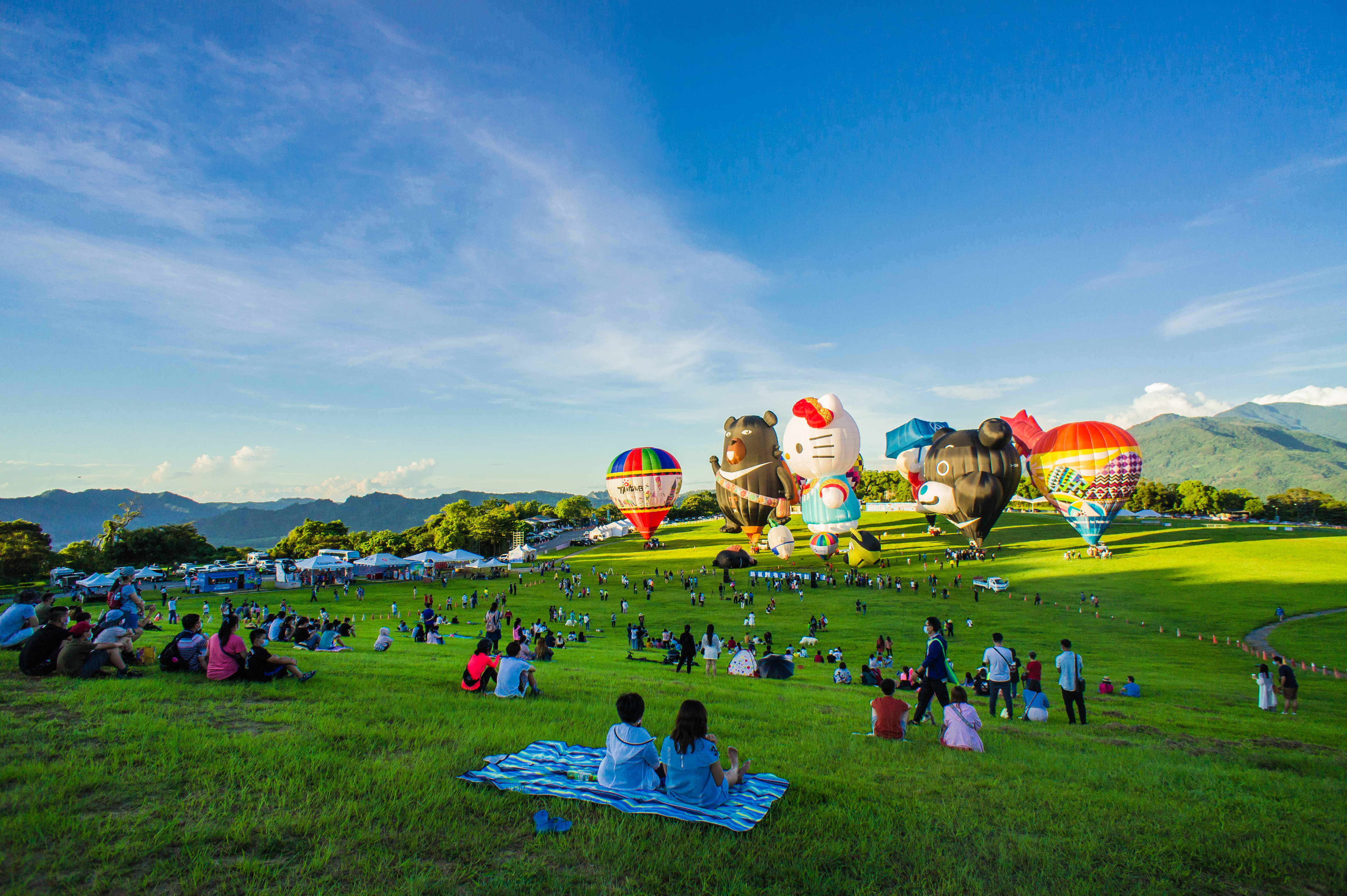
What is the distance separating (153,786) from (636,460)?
50104mm

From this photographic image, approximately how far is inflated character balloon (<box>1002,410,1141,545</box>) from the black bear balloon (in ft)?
19.3

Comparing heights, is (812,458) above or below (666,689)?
above

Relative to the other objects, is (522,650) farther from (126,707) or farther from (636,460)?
(636,460)

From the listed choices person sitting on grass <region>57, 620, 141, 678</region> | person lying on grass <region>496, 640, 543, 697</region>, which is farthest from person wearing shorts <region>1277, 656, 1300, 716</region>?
person sitting on grass <region>57, 620, 141, 678</region>

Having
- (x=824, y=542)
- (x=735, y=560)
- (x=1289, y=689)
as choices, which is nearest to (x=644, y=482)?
(x=735, y=560)

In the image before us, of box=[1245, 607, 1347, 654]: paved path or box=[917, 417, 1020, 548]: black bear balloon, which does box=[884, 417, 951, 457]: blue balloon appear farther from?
box=[1245, 607, 1347, 654]: paved path

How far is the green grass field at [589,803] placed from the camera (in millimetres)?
→ 4125

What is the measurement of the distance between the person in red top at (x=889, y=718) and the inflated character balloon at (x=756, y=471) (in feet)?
121

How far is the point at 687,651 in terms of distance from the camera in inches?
600

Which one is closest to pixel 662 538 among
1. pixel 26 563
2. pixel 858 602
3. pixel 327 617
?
pixel 858 602

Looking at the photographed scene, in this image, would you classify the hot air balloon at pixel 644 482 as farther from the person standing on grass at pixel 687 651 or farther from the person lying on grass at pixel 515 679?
the person lying on grass at pixel 515 679

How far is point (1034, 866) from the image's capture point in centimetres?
459

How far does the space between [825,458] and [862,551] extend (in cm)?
856

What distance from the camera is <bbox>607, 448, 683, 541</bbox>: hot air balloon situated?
180 feet
